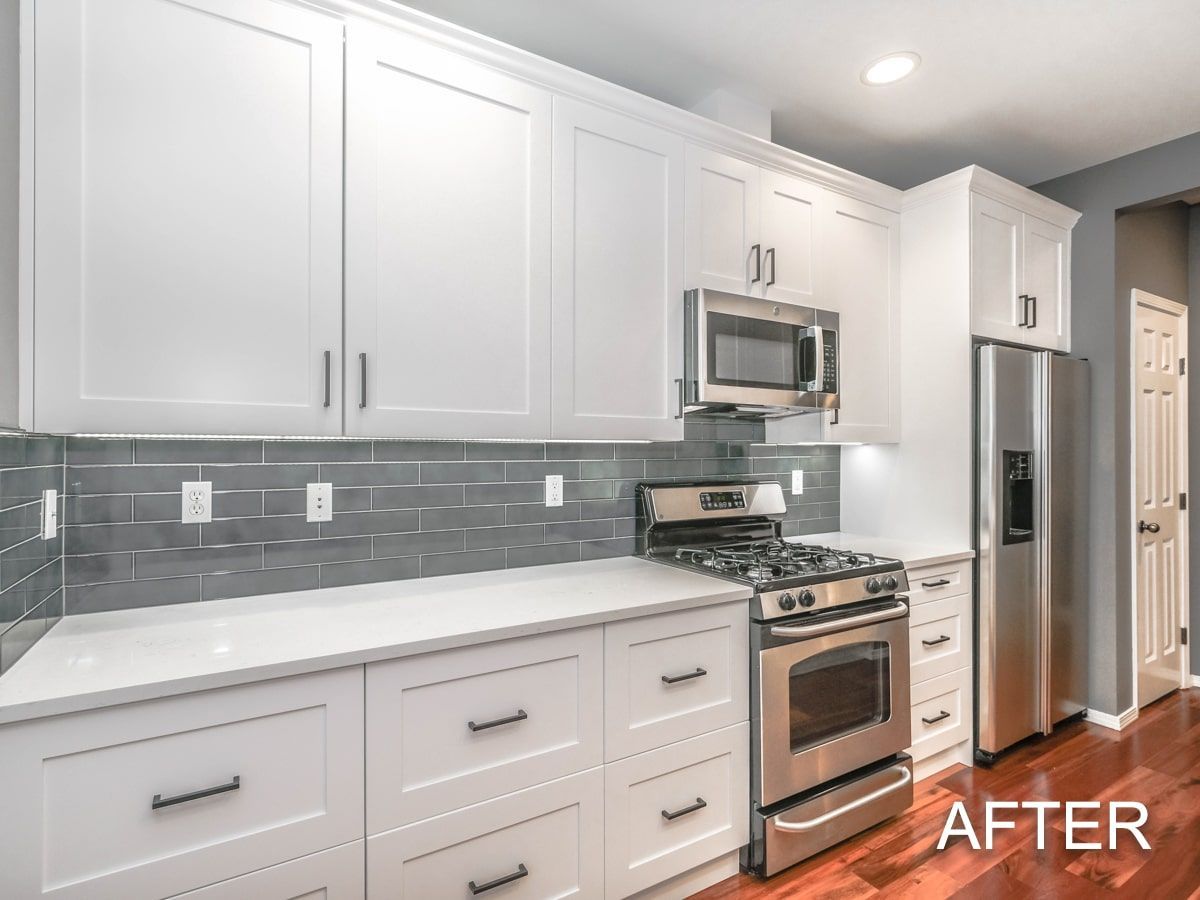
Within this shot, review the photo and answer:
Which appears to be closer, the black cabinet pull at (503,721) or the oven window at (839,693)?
A: the black cabinet pull at (503,721)

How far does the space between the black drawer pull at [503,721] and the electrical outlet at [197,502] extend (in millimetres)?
928

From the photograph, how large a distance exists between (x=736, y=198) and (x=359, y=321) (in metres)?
1.44

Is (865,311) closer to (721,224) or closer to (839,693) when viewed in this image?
(721,224)

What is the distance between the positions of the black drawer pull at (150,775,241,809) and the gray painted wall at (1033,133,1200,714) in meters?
3.50

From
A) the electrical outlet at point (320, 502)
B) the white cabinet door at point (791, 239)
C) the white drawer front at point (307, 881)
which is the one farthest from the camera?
the white cabinet door at point (791, 239)

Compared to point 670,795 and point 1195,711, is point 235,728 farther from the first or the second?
point 1195,711

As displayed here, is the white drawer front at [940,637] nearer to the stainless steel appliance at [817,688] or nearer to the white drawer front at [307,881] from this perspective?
the stainless steel appliance at [817,688]

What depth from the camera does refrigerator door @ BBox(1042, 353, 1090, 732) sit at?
2883mm

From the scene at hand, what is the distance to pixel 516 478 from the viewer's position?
7.52 feet

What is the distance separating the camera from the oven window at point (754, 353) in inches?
89.1

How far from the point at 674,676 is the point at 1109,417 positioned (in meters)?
2.60

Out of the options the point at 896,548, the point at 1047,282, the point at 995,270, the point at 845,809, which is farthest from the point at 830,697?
the point at 1047,282

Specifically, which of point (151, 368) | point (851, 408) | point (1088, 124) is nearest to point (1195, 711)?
point (851, 408)

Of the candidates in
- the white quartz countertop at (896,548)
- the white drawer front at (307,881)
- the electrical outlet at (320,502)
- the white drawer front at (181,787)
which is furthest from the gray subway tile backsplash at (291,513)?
the white quartz countertop at (896,548)
